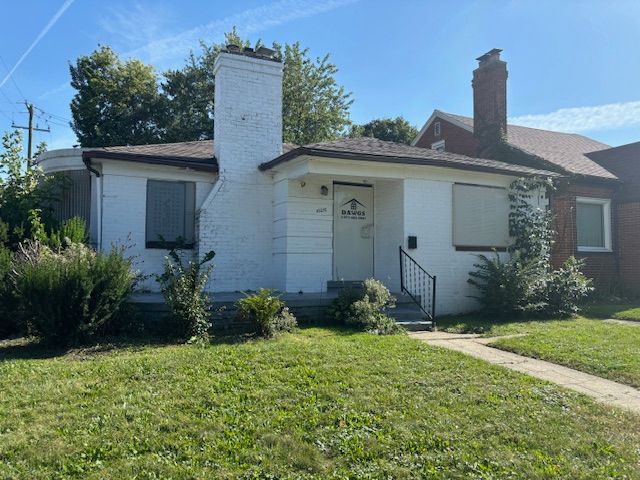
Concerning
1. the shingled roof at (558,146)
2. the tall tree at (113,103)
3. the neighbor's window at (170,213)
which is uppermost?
the tall tree at (113,103)

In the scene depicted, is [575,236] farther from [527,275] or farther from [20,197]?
[20,197]

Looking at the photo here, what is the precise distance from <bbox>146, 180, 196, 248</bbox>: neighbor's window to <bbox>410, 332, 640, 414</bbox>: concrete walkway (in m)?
5.03

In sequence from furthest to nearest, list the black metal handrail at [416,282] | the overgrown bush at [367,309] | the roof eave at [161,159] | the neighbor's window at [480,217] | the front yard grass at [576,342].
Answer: the neighbor's window at [480,217] → the black metal handrail at [416,282] → the roof eave at [161,159] → the overgrown bush at [367,309] → the front yard grass at [576,342]

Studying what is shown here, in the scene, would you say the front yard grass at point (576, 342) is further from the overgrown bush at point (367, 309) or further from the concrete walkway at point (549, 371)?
the overgrown bush at point (367, 309)

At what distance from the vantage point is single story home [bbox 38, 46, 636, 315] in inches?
381

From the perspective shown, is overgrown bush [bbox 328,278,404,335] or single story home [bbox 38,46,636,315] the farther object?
single story home [bbox 38,46,636,315]

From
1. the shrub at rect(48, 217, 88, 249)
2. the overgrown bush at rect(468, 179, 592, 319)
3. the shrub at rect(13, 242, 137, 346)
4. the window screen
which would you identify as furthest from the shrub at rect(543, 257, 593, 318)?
the shrub at rect(48, 217, 88, 249)

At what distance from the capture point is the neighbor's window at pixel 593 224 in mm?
14344

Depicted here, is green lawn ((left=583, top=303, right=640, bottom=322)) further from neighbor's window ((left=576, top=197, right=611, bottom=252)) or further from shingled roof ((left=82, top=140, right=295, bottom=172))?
shingled roof ((left=82, top=140, right=295, bottom=172))

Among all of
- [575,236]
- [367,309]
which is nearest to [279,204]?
[367,309]

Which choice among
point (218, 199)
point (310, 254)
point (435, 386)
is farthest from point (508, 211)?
point (435, 386)

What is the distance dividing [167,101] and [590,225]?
23698 millimetres

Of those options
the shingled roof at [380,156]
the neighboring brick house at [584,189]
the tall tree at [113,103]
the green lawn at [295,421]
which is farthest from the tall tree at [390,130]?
the green lawn at [295,421]

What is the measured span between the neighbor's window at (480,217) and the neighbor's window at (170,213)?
5.51 metres
